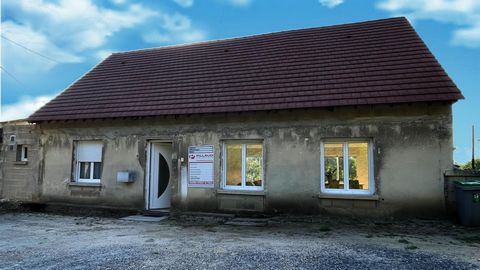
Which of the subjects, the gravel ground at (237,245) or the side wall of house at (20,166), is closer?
the gravel ground at (237,245)

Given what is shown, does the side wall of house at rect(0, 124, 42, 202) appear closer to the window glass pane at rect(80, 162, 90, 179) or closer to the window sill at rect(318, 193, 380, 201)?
the window glass pane at rect(80, 162, 90, 179)

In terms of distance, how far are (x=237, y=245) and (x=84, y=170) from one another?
7.92 metres

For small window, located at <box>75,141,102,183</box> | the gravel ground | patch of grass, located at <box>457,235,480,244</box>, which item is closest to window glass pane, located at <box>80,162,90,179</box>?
small window, located at <box>75,141,102,183</box>

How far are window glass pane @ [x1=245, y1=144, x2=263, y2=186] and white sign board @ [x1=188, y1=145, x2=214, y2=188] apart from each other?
113cm

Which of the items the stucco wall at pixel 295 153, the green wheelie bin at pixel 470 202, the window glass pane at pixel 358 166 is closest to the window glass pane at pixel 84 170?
the stucco wall at pixel 295 153

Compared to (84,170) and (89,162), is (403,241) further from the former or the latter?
(84,170)

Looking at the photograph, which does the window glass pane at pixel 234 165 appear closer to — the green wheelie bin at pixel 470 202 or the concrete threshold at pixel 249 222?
the concrete threshold at pixel 249 222

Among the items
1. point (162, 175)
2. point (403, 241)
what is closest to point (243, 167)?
point (162, 175)

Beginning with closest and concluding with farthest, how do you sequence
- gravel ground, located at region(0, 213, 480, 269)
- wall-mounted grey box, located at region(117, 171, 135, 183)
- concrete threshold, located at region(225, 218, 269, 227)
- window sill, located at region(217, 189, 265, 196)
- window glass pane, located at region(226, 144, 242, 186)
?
gravel ground, located at region(0, 213, 480, 269)
concrete threshold, located at region(225, 218, 269, 227)
window sill, located at region(217, 189, 265, 196)
window glass pane, located at region(226, 144, 242, 186)
wall-mounted grey box, located at region(117, 171, 135, 183)

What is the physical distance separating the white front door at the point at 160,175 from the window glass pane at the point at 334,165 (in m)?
5.28

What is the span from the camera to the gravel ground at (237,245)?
5.87 metres

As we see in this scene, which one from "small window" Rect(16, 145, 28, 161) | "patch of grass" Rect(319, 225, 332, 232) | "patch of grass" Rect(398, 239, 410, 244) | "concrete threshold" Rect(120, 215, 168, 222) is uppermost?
"small window" Rect(16, 145, 28, 161)

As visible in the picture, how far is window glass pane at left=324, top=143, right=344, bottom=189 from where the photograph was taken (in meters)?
9.98

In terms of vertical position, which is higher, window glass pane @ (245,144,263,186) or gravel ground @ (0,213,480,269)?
window glass pane @ (245,144,263,186)
